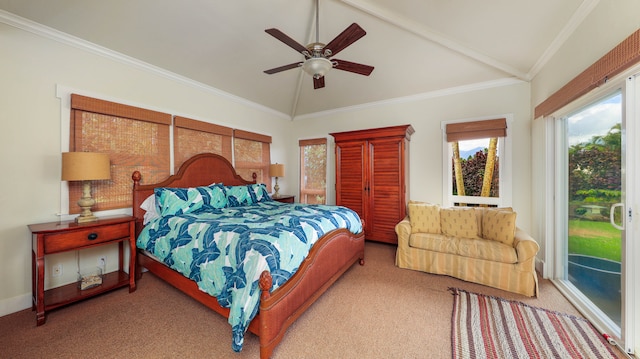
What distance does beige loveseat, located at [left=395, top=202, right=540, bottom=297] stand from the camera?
7.72 feet

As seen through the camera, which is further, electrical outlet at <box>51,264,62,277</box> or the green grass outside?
electrical outlet at <box>51,264,62,277</box>

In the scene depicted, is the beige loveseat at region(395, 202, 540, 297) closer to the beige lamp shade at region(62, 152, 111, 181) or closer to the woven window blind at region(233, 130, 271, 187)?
the woven window blind at region(233, 130, 271, 187)

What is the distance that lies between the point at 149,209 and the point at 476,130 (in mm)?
4812

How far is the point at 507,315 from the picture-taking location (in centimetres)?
199

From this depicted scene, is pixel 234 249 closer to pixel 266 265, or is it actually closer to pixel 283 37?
pixel 266 265

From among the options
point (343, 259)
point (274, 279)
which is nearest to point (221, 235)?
point (274, 279)

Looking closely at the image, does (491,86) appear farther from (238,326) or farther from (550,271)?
(238,326)

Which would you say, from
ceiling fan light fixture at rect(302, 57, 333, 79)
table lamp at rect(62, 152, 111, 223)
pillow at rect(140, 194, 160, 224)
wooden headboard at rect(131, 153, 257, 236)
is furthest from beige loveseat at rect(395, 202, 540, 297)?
table lamp at rect(62, 152, 111, 223)

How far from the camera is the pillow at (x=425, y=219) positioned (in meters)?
3.05

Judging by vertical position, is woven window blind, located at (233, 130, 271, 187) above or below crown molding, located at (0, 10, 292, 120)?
below

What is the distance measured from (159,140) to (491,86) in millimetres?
5023

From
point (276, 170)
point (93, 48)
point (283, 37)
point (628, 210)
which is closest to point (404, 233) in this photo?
point (628, 210)

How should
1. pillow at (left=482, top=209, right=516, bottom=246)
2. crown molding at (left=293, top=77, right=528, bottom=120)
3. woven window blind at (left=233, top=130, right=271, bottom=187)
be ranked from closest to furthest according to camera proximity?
1. pillow at (left=482, top=209, right=516, bottom=246)
2. crown molding at (left=293, top=77, right=528, bottom=120)
3. woven window blind at (left=233, top=130, right=271, bottom=187)

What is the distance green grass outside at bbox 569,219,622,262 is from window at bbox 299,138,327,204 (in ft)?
12.1
